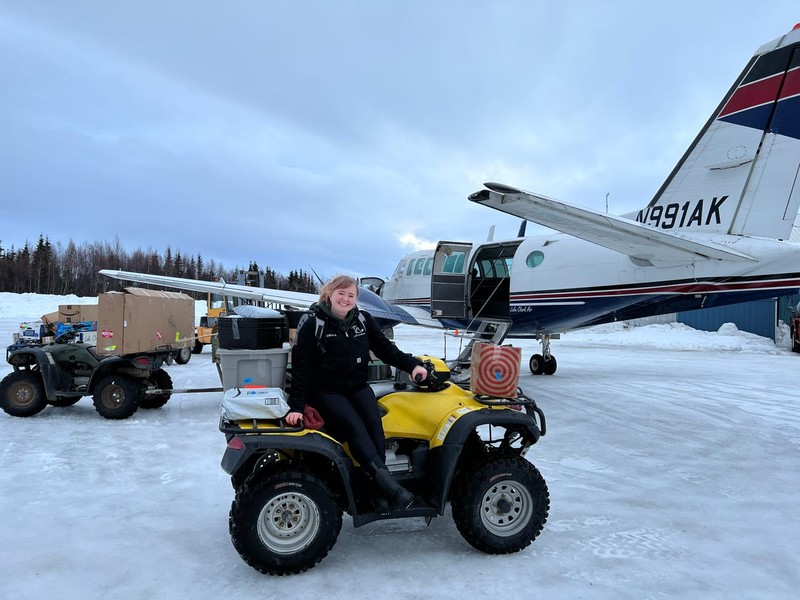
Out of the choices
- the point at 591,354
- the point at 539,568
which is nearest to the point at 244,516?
the point at 539,568

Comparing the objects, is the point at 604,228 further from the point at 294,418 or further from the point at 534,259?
the point at 294,418

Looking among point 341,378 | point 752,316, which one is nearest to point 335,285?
point 341,378

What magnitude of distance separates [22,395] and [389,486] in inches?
260

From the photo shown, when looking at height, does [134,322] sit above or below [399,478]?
above

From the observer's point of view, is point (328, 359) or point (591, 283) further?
point (591, 283)

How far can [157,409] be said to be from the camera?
7.94 meters

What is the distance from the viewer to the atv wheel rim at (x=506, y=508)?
3.21 meters

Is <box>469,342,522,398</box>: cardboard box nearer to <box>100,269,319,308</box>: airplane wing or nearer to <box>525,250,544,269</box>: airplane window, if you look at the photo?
<box>525,250,544,269</box>: airplane window

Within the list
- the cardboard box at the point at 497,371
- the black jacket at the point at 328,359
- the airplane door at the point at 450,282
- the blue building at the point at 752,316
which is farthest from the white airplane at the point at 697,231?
the blue building at the point at 752,316

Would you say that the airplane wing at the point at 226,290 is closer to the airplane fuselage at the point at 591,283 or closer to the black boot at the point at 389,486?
the airplane fuselage at the point at 591,283

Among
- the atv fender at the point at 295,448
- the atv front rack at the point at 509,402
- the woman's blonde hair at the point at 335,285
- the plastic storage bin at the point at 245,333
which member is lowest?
the atv fender at the point at 295,448

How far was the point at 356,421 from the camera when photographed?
308 cm

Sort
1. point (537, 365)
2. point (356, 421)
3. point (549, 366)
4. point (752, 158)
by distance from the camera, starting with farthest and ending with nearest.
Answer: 1. point (537, 365)
2. point (549, 366)
3. point (752, 158)
4. point (356, 421)

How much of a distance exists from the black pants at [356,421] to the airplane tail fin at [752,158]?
7875mm
